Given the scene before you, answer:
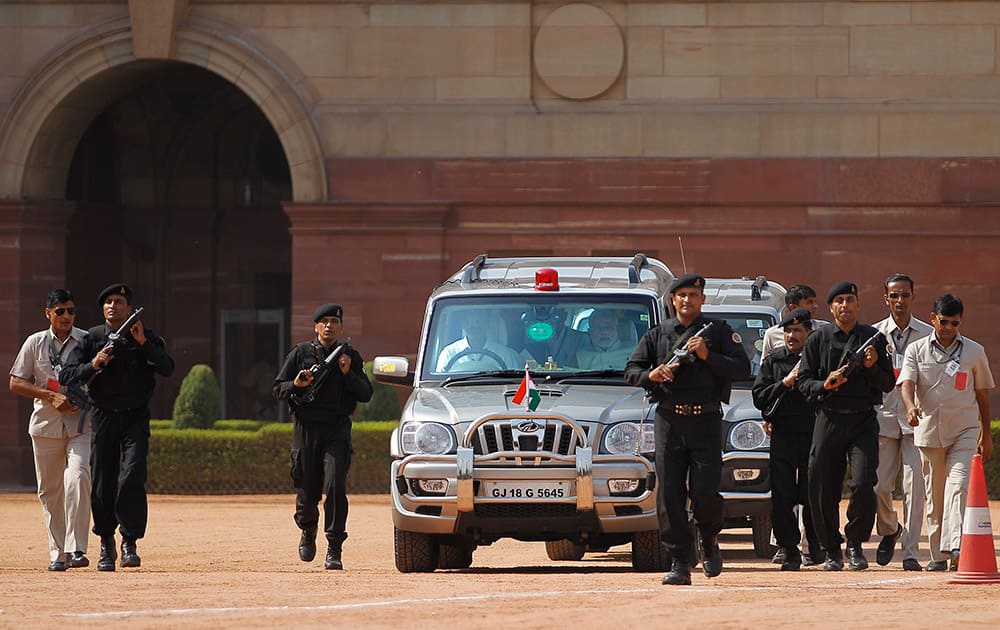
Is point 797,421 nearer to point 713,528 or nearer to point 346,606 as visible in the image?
point 713,528

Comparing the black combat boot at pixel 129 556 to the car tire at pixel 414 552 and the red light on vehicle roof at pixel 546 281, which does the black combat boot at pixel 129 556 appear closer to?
the car tire at pixel 414 552

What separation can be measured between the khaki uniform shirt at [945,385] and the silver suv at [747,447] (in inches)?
58.9

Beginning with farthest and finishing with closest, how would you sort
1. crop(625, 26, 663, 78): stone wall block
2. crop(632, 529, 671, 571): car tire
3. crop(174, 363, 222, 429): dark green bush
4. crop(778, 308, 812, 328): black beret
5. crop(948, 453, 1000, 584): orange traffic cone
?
crop(625, 26, 663, 78): stone wall block
crop(174, 363, 222, 429): dark green bush
crop(778, 308, 812, 328): black beret
crop(632, 529, 671, 571): car tire
crop(948, 453, 1000, 584): orange traffic cone

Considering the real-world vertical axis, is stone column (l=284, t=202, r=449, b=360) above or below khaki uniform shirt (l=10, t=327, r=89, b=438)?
above

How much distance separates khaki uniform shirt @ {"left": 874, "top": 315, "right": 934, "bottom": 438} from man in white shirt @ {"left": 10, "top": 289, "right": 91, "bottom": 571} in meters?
5.61

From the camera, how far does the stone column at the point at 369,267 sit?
83.0ft

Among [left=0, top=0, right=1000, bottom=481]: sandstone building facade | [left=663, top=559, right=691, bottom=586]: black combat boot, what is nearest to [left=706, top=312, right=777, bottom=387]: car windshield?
[left=663, top=559, right=691, bottom=586]: black combat boot

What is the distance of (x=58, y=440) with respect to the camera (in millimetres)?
13852

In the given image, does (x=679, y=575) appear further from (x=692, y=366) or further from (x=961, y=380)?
(x=961, y=380)

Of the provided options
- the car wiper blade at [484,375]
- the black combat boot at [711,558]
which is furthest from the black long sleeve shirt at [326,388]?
the black combat boot at [711,558]

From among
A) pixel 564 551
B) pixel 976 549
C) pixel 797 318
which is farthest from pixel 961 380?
pixel 564 551

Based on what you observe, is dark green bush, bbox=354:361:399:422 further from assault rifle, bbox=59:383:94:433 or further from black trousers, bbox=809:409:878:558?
black trousers, bbox=809:409:878:558

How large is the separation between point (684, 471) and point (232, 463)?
12671 mm

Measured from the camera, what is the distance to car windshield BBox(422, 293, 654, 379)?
542 inches
